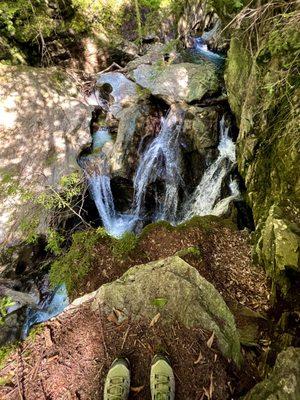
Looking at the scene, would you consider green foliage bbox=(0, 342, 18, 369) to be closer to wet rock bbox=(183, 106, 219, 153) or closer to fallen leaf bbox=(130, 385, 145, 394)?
fallen leaf bbox=(130, 385, 145, 394)

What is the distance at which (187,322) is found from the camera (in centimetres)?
283

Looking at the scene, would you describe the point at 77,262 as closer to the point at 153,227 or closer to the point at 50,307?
the point at 153,227

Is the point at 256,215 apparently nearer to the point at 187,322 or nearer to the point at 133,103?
the point at 187,322

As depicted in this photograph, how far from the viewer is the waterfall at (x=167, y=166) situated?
8.28 meters

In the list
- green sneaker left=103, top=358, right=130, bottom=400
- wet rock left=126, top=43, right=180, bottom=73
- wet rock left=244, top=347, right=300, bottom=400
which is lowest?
green sneaker left=103, top=358, right=130, bottom=400

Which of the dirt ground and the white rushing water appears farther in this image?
the white rushing water

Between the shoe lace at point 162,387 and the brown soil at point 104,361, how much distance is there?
0.59ft

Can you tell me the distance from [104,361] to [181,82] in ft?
26.8

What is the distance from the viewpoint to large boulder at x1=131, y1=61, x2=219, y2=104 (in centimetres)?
852

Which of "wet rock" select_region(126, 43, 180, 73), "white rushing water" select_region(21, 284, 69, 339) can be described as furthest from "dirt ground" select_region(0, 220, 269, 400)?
"wet rock" select_region(126, 43, 180, 73)

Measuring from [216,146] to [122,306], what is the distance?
6.05 metres

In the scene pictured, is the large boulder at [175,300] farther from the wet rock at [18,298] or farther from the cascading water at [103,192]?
the cascading water at [103,192]

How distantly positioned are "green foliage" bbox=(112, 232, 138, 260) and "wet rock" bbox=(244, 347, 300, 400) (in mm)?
3162

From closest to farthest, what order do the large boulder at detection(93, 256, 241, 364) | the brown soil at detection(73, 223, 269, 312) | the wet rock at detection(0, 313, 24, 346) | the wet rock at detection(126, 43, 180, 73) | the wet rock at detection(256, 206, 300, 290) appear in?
the large boulder at detection(93, 256, 241, 364) → the wet rock at detection(256, 206, 300, 290) → the brown soil at detection(73, 223, 269, 312) → the wet rock at detection(0, 313, 24, 346) → the wet rock at detection(126, 43, 180, 73)
